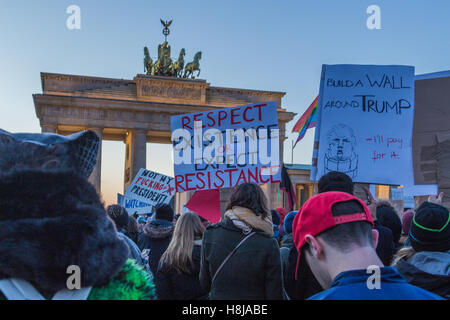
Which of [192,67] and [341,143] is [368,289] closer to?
[341,143]

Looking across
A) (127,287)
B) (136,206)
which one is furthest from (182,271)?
(136,206)

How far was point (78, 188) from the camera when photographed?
1.85 metres

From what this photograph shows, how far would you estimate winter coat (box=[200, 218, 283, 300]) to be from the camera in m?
3.63

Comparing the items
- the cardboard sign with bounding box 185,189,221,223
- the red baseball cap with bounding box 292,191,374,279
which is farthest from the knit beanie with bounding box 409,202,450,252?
the cardboard sign with bounding box 185,189,221,223

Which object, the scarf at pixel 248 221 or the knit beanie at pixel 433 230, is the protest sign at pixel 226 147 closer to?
the scarf at pixel 248 221

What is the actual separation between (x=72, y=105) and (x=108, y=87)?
3.24 metres

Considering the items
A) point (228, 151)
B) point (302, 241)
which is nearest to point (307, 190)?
point (228, 151)

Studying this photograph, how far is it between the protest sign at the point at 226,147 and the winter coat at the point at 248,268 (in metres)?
2.62

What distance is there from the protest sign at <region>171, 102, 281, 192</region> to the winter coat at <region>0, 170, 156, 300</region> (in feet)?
15.0

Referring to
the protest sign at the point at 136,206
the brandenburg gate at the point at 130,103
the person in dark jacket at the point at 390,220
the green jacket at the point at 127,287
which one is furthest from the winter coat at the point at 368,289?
the brandenburg gate at the point at 130,103

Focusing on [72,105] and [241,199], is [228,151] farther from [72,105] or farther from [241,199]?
[72,105]

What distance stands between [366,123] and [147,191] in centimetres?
785

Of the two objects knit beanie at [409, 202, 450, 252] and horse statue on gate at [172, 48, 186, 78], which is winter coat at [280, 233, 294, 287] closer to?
knit beanie at [409, 202, 450, 252]

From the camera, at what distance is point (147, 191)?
12.3m
